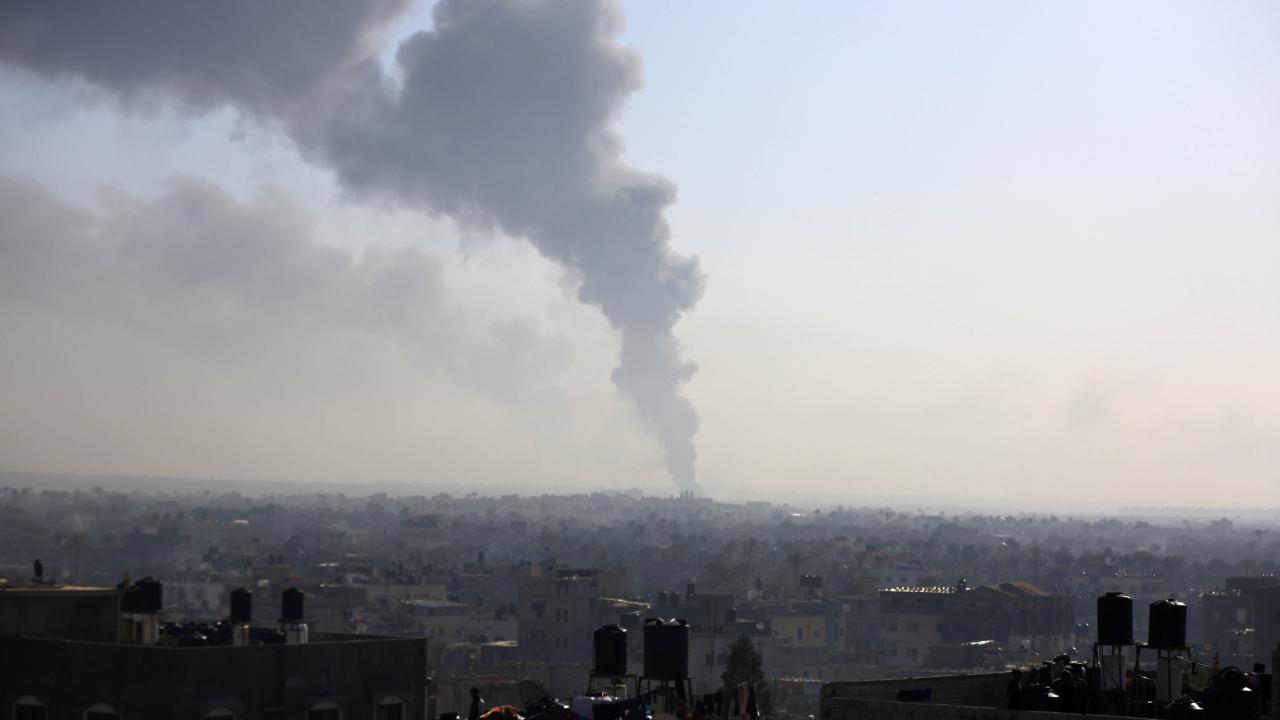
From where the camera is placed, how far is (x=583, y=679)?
7738cm

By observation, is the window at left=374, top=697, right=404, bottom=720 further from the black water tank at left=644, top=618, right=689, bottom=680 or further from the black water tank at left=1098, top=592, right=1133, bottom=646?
the black water tank at left=1098, top=592, right=1133, bottom=646

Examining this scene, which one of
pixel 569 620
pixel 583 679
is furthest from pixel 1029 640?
pixel 583 679

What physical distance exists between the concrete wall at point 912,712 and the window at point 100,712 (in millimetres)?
12185

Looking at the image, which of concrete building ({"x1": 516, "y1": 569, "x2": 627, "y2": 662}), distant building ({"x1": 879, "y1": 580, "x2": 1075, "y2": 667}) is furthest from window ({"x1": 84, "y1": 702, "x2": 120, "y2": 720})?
distant building ({"x1": 879, "y1": 580, "x2": 1075, "y2": 667})

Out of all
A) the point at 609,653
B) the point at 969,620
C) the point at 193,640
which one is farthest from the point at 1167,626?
the point at 969,620

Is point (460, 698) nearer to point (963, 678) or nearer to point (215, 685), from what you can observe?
point (215, 685)

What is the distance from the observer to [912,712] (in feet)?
56.4

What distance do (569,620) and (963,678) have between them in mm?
90204

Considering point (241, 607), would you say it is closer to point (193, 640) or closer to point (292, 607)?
point (292, 607)

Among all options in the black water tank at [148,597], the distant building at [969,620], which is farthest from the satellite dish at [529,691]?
the distant building at [969,620]

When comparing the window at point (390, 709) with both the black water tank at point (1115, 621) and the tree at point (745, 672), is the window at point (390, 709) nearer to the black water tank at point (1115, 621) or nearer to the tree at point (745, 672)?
the black water tank at point (1115, 621)

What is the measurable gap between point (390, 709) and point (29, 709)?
5.23m

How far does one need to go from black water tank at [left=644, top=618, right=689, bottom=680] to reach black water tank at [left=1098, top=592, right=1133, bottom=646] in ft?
15.7

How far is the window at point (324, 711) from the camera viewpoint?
92.3 ft
